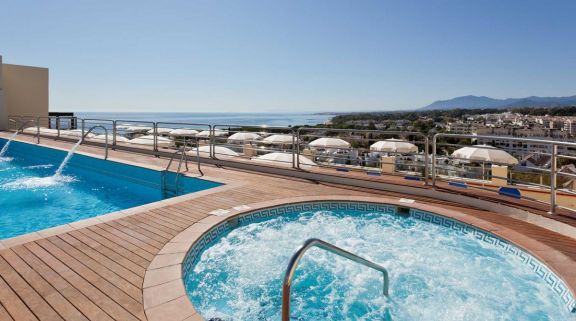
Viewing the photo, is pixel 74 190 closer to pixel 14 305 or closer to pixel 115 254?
pixel 115 254

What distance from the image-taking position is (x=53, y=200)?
589 cm

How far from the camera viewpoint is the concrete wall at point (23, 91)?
15.9 m

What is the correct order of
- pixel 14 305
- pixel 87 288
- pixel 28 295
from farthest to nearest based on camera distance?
pixel 87 288, pixel 28 295, pixel 14 305

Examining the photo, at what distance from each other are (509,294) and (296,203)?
96.9 inches

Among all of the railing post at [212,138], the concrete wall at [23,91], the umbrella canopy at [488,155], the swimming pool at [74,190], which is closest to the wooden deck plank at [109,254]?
the swimming pool at [74,190]

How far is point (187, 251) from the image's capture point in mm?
2830

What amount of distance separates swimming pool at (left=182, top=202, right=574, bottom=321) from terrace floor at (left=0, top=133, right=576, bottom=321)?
0.23 meters

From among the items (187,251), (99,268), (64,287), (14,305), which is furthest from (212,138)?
(14,305)

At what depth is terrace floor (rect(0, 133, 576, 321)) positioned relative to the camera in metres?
2.00

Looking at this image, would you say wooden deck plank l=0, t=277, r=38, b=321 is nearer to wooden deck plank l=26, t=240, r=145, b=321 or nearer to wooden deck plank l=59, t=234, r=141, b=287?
wooden deck plank l=26, t=240, r=145, b=321

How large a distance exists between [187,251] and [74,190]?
4.99m

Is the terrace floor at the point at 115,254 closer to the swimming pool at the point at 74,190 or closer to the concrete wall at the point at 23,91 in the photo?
the swimming pool at the point at 74,190

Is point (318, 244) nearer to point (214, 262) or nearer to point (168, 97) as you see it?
point (214, 262)

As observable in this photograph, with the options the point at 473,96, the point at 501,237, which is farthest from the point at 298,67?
the point at 473,96
